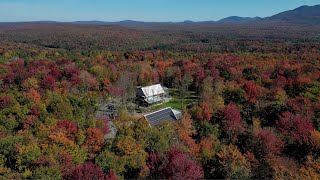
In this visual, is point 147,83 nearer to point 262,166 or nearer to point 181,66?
point 181,66

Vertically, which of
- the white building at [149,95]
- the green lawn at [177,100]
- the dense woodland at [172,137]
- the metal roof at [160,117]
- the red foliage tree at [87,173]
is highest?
the red foliage tree at [87,173]

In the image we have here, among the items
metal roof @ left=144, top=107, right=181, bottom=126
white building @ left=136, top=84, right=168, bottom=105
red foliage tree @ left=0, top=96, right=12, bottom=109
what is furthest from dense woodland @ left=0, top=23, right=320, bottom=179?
white building @ left=136, top=84, right=168, bottom=105

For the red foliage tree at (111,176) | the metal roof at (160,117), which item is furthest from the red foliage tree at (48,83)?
the red foliage tree at (111,176)

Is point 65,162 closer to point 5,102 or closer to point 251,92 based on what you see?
point 5,102

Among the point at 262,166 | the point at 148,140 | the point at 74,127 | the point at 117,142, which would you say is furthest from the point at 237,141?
the point at 74,127

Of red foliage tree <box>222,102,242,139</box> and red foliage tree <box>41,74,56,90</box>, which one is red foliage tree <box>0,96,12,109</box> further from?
red foliage tree <box>222,102,242,139</box>

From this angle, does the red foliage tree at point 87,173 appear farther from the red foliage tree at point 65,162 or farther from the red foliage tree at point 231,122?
the red foliage tree at point 231,122
